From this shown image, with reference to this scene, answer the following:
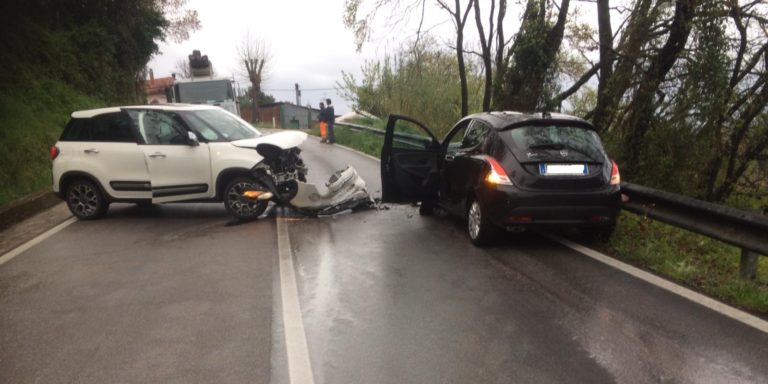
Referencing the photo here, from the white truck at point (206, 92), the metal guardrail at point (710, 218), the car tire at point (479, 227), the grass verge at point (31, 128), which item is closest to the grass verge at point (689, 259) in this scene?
the metal guardrail at point (710, 218)

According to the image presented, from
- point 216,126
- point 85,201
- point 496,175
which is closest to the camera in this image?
point 496,175

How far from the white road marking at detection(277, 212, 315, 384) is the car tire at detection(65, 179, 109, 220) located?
3.78 metres

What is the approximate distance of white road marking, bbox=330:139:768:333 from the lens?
4.20 metres

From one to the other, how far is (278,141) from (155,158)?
6.05ft

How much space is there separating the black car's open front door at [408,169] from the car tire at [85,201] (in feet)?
14.6

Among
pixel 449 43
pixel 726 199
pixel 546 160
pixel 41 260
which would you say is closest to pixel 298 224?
pixel 41 260

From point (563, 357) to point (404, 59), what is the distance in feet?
65.1

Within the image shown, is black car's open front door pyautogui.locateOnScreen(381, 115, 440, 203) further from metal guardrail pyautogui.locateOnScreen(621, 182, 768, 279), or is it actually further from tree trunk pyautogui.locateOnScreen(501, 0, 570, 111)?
tree trunk pyautogui.locateOnScreen(501, 0, 570, 111)

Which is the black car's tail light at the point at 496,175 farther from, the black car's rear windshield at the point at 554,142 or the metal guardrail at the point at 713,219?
the metal guardrail at the point at 713,219

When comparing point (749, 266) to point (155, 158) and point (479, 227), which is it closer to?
point (479, 227)

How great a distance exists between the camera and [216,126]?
340 inches

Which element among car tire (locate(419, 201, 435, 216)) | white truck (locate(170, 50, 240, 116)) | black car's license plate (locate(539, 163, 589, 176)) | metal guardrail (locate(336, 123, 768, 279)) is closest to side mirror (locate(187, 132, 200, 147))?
car tire (locate(419, 201, 435, 216))

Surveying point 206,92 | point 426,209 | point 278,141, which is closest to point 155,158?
point 278,141

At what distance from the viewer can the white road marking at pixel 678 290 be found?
420cm
